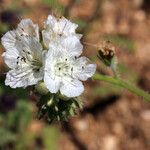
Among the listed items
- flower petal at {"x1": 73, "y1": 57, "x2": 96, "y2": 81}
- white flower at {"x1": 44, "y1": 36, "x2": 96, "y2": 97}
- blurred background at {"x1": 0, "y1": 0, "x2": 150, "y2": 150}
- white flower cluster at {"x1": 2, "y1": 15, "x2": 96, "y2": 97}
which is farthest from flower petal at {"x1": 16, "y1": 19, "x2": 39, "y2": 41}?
blurred background at {"x1": 0, "y1": 0, "x2": 150, "y2": 150}

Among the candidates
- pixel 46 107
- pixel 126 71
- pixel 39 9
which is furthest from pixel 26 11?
pixel 46 107

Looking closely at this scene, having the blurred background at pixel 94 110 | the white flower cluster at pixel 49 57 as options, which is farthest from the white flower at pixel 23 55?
the blurred background at pixel 94 110

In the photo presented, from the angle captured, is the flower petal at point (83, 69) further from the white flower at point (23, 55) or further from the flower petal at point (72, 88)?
the white flower at point (23, 55)

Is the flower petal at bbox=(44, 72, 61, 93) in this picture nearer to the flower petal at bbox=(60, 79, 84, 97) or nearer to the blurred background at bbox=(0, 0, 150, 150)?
the flower petal at bbox=(60, 79, 84, 97)


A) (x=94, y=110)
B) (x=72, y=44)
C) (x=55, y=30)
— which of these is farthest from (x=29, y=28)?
(x=94, y=110)

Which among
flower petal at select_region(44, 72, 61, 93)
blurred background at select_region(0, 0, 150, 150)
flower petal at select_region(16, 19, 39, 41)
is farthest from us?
blurred background at select_region(0, 0, 150, 150)

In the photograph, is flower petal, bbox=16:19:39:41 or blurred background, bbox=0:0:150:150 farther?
blurred background, bbox=0:0:150:150

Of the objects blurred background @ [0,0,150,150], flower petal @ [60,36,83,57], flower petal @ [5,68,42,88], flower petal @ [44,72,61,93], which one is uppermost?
flower petal @ [60,36,83,57]
